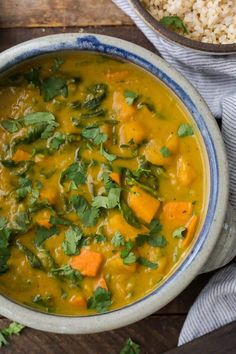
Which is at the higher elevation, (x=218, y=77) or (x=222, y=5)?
(x=222, y=5)

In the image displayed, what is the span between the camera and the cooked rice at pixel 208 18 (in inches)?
82.4

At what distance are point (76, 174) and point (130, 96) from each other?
20 centimetres

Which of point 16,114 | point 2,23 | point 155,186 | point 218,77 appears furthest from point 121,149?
point 2,23

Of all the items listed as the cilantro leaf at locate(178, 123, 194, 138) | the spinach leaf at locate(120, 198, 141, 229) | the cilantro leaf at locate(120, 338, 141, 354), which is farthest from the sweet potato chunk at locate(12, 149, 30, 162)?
the cilantro leaf at locate(120, 338, 141, 354)

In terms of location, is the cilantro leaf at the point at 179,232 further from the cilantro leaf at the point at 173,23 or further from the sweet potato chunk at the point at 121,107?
the cilantro leaf at the point at 173,23

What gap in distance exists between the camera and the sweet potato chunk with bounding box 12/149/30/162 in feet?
5.99

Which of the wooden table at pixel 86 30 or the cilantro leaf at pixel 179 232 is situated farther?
the wooden table at pixel 86 30

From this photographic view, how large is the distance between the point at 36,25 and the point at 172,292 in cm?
81

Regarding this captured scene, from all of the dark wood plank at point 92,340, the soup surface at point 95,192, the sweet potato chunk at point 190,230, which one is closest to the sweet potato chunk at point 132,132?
the soup surface at point 95,192

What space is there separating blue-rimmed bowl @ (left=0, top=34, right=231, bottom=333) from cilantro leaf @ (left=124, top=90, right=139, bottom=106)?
6 cm

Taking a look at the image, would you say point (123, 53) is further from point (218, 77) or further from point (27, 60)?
point (218, 77)

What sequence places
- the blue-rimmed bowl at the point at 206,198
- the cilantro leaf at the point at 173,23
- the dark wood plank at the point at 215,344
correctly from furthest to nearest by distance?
the cilantro leaf at the point at 173,23 → the dark wood plank at the point at 215,344 → the blue-rimmed bowl at the point at 206,198

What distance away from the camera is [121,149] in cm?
182

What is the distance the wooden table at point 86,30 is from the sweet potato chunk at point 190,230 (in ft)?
1.02
